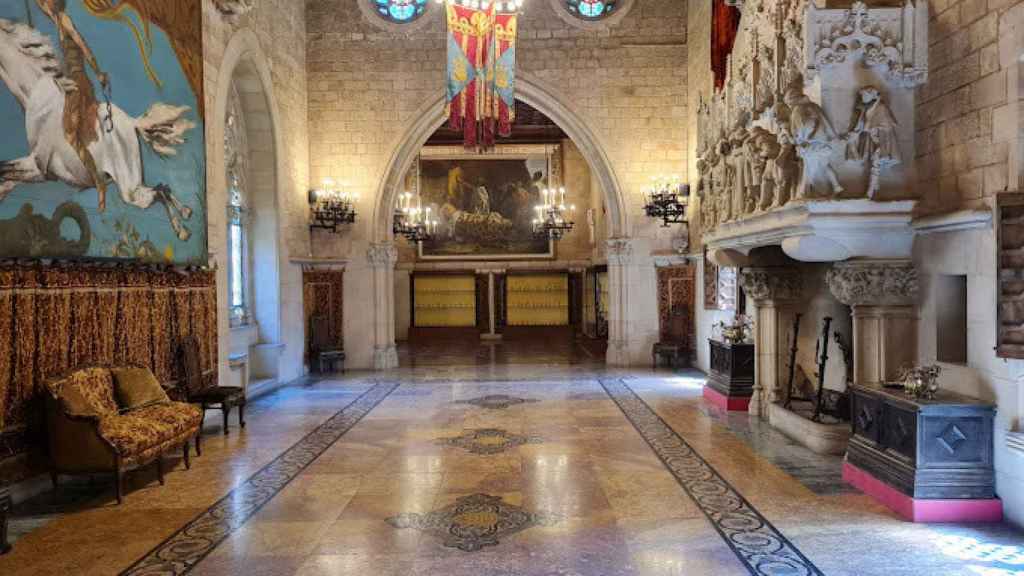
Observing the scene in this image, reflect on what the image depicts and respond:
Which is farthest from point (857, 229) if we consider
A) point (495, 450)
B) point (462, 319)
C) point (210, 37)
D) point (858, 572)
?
point (462, 319)

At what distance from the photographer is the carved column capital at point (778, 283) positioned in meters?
7.58

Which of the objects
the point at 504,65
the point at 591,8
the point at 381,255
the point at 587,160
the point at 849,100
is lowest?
the point at 381,255

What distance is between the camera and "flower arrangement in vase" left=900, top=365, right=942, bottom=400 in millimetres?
4855

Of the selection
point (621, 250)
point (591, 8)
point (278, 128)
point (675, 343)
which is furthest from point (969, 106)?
point (591, 8)

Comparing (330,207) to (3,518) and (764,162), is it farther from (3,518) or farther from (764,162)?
(3,518)

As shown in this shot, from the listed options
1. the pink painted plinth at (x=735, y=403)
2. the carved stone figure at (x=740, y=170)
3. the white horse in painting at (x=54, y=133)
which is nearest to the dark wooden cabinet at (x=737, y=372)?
the pink painted plinth at (x=735, y=403)

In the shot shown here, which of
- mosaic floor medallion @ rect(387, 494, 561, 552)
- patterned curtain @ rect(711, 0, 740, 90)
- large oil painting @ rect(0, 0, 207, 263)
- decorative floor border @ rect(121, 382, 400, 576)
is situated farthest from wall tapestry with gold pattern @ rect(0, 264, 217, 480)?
patterned curtain @ rect(711, 0, 740, 90)

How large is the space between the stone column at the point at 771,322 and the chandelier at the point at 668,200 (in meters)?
5.29

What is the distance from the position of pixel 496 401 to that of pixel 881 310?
5372mm

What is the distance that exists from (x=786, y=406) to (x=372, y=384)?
6.72 meters

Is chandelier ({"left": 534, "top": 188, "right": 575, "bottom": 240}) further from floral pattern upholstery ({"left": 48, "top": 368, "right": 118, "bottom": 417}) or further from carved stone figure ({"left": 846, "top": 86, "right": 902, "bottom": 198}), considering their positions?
floral pattern upholstery ({"left": 48, "top": 368, "right": 118, "bottom": 417})

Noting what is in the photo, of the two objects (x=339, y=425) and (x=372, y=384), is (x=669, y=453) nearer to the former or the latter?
(x=339, y=425)

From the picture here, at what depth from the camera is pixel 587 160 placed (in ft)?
45.7

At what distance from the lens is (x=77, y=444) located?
5.36 metres
